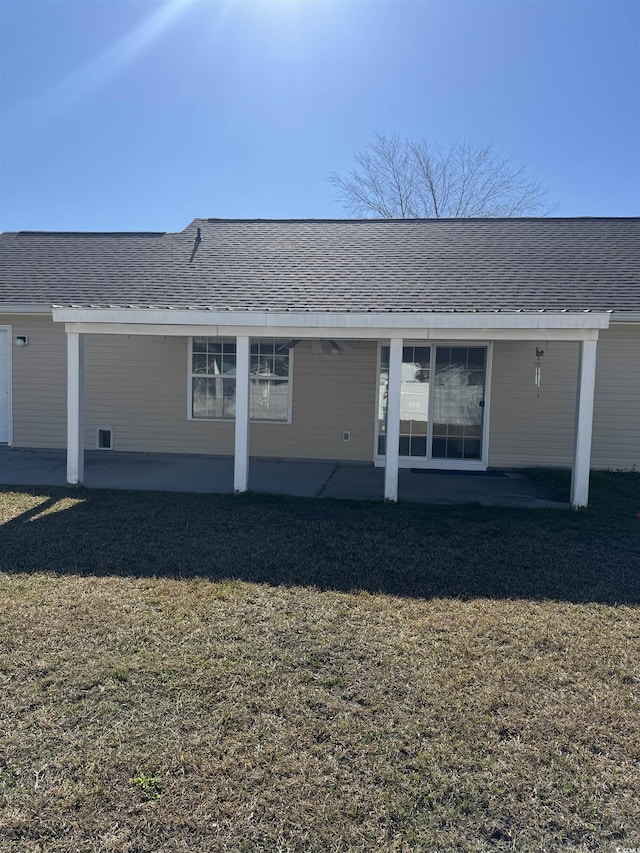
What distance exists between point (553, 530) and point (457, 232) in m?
7.24

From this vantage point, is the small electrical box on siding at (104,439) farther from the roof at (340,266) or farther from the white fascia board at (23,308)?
the roof at (340,266)

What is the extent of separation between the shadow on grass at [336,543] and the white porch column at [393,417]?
309 millimetres

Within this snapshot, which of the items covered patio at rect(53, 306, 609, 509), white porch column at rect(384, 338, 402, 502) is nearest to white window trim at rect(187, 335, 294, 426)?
covered patio at rect(53, 306, 609, 509)

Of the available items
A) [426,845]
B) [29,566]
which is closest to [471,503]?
[29,566]

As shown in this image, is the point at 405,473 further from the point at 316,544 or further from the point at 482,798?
the point at 482,798

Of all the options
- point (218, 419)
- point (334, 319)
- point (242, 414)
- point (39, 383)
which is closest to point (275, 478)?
point (242, 414)

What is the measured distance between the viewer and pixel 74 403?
797 centimetres

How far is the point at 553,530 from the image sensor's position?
637cm

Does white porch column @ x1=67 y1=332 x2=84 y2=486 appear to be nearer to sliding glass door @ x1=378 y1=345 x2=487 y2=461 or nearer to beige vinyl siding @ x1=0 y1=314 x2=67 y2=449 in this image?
beige vinyl siding @ x1=0 y1=314 x2=67 y2=449

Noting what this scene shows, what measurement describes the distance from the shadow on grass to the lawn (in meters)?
0.04

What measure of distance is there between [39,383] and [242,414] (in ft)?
15.8

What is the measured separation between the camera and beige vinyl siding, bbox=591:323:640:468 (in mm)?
9539

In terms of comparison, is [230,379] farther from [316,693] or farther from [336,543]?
[316,693]

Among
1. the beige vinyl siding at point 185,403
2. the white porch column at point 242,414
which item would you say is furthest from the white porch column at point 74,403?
the beige vinyl siding at point 185,403
